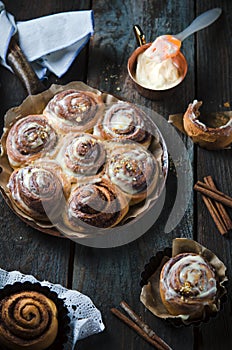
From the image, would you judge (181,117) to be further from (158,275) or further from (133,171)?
(158,275)

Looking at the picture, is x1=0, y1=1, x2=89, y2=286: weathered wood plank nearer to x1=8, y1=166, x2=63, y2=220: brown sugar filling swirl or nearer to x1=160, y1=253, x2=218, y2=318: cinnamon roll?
x1=8, y1=166, x2=63, y2=220: brown sugar filling swirl

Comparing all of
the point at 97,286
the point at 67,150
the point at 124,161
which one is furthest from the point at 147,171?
the point at 97,286

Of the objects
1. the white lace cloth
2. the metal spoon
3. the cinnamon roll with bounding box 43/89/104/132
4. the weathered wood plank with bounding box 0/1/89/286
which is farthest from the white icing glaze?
the metal spoon

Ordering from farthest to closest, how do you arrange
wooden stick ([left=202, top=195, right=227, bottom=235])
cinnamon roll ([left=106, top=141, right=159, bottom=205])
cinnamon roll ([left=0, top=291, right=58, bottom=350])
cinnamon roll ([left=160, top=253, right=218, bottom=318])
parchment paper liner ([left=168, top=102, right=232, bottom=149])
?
parchment paper liner ([left=168, top=102, right=232, bottom=149])
wooden stick ([left=202, top=195, right=227, bottom=235])
cinnamon roll ([left=106, top=141, right=159, bottom=205])
cinnamon roll ([left=160, top=253, right=218, bottom=318])
cinnamon roll ([left=0, top=291, right=58, bottom=350])

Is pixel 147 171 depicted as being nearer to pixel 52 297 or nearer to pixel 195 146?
pixel 195 146

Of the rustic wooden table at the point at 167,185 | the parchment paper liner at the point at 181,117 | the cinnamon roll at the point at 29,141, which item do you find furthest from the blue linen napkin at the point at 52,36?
the parchment paper liner at the point at 181,117
